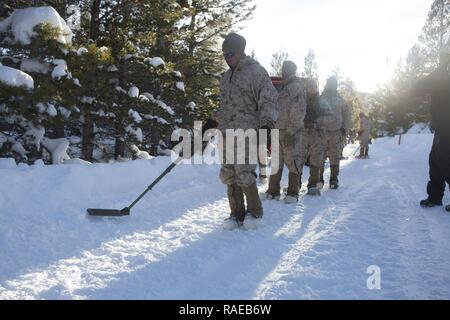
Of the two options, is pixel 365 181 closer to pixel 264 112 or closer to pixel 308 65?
pixel 264 112

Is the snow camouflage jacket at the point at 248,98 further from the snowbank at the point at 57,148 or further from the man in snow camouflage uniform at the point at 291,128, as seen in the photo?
the snowbank at the point at 57,148

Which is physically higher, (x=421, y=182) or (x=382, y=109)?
(x=382, y=109)

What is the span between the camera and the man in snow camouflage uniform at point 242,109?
4641 millimetres

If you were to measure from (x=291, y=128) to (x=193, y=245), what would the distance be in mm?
3117

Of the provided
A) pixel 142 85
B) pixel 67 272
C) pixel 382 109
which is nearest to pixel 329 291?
pixel 67 272

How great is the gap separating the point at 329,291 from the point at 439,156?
3.98 m

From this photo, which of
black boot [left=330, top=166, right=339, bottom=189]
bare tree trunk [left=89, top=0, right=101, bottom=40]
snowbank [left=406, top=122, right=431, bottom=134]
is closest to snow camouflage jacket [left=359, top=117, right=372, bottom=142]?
black boot [left=330, top=166, right=339, bottom=189]

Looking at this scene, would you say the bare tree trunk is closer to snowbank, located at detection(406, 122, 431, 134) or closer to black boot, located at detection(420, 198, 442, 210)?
black boot, located at detection(420, 198, 442, 210)

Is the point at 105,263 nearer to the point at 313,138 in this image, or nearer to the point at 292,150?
the point at 292,150

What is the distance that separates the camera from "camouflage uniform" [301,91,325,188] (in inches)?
300

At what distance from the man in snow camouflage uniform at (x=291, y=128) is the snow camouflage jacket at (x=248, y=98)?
1.88m

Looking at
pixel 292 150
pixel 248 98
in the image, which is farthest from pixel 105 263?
pixel 292 150

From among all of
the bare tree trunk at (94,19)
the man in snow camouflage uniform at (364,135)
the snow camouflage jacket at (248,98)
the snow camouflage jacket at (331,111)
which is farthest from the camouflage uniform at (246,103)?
the man in snow camouflage uniform at (364,135)

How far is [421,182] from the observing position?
887 cm
